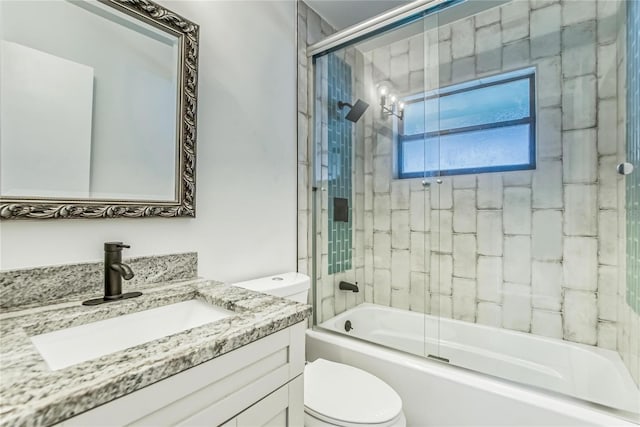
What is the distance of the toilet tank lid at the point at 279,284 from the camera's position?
1467mm

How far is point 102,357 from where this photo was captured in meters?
0.59

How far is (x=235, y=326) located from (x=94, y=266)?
606mm

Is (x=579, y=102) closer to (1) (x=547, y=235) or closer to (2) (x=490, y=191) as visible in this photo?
(2) (x=490, y=191)

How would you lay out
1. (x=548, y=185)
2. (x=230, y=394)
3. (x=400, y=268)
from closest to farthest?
(x=230, y=394) < (x=548, y=185) < (x=400, y=268)

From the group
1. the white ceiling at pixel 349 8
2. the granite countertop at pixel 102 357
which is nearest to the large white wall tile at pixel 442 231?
the white ceiling at pixel 349 8

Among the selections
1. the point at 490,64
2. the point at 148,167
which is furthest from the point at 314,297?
the point at 490,64

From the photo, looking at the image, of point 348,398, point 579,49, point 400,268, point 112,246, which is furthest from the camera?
point 400,268

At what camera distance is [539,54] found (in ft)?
6.28

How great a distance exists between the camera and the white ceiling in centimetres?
199

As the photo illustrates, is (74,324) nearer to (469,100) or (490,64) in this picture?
(469,100)

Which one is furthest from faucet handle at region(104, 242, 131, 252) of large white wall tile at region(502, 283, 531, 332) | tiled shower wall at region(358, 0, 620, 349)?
large white wall tile at region(502, 283, 531, 332)

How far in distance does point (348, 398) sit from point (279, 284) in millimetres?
582

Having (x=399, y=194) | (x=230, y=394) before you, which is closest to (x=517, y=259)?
(x=399, y=194)

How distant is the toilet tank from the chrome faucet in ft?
1.81
